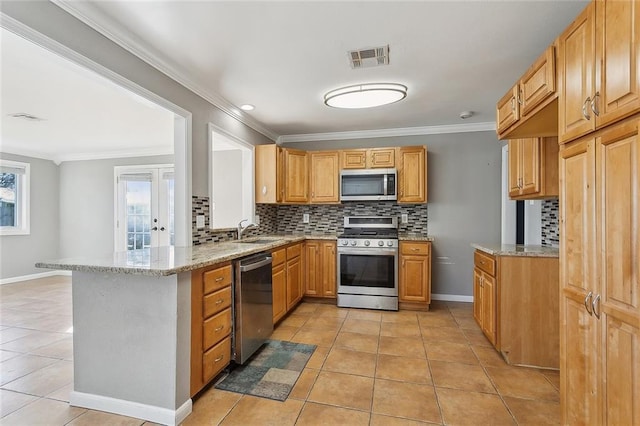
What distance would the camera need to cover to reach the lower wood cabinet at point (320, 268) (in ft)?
13.6

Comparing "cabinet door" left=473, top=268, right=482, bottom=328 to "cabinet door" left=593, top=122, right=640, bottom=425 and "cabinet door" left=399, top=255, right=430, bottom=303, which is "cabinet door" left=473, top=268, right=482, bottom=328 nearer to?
"cabinet door" left=399, top=255, right=430, bottom=303

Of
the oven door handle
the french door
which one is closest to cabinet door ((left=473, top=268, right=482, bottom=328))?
the oven door handle

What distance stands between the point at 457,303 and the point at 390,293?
108cm

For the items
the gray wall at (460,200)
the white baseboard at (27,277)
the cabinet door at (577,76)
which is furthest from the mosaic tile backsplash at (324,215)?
the white baseboard at (27,277)

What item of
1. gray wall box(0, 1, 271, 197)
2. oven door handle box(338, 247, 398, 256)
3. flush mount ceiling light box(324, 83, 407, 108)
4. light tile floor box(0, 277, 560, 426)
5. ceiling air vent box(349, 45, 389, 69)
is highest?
ceiling air vent box(349, 45, 389, 69)

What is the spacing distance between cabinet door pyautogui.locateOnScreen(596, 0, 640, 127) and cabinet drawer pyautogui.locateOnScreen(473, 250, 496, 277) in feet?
5.42

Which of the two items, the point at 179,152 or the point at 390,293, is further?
the point at 390,293

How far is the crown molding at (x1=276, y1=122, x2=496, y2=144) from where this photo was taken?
427 cm

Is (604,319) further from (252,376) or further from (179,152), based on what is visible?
(179,152)

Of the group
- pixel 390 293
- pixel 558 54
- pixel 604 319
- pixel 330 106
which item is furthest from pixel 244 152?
pixel 604 319

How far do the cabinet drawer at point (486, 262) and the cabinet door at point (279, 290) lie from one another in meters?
2.03

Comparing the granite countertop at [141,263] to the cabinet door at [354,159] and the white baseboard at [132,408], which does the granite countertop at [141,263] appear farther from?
the cabinet door at [354,159]

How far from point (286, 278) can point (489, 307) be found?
207 cm

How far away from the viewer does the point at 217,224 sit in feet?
16.4
